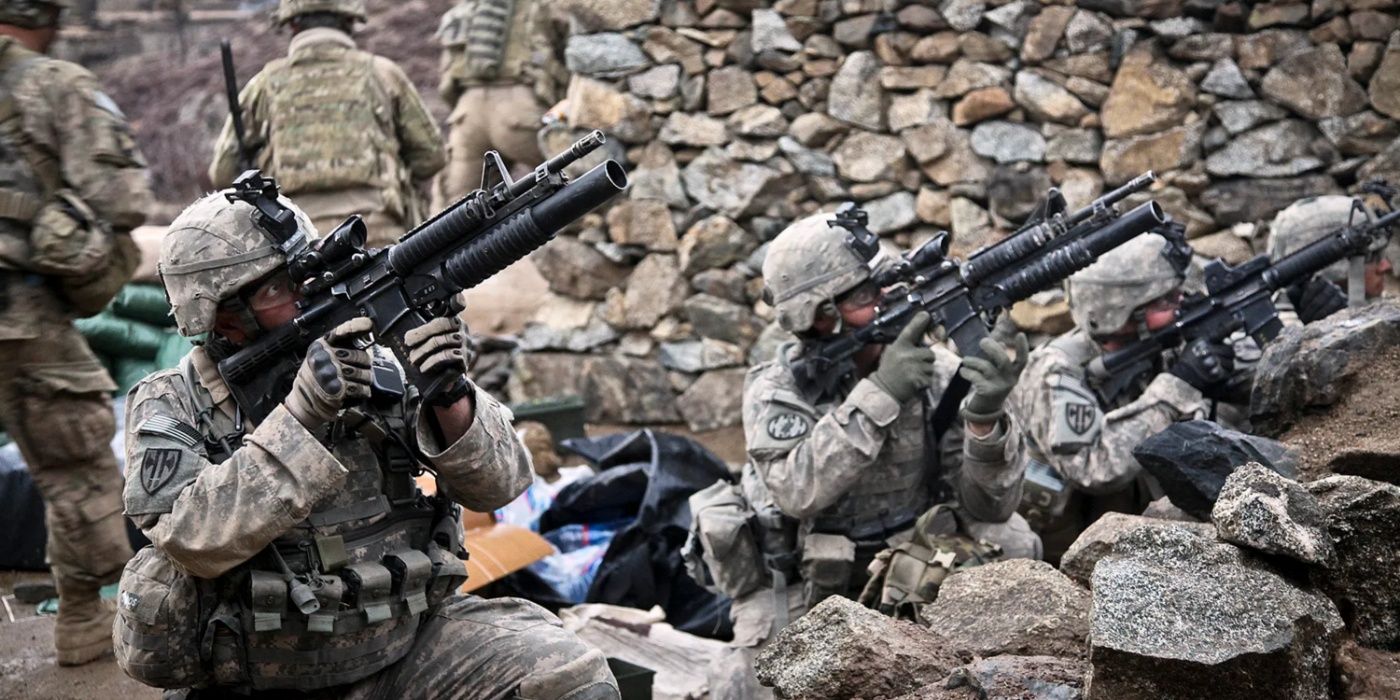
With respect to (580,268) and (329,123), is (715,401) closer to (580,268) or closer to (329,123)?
(580,268)

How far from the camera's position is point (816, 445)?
15.4 feet

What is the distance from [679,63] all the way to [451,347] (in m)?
5.96

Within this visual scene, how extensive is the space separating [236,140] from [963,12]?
405 centimetres

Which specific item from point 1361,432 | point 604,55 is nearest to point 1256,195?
point 604,55

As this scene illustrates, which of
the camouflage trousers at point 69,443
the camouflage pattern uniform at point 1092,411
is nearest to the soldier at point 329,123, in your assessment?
the camouflage trousers at point 69,443

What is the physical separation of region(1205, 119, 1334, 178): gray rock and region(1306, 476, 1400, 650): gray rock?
5.31m

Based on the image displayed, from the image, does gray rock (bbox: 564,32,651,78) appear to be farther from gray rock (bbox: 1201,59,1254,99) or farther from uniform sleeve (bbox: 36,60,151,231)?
uniform sleeve (bbox: 36,60,151,231)

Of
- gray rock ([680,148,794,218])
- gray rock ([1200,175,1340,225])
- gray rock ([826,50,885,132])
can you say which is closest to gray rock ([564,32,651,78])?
gray rock ([680,148,794,218])

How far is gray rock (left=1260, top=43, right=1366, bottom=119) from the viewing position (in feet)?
25.3

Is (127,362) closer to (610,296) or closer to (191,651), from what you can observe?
(610,296)

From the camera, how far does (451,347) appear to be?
3422 mm

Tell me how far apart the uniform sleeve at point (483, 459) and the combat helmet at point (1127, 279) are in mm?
2748

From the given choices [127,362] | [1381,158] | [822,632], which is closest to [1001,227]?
[1381,158]

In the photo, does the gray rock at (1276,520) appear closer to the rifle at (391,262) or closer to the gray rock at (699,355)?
the rifle at (391,262)
